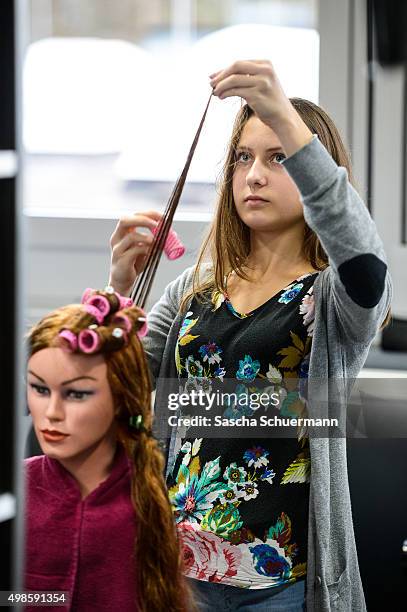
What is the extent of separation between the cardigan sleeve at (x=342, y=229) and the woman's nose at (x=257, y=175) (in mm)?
98

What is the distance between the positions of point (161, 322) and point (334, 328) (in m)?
0.19

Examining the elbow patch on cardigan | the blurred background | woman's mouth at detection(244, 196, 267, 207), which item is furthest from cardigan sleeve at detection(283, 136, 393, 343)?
the blurred background

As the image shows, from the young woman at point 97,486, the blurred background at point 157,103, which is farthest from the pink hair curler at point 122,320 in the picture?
the blurred background at point 157,103

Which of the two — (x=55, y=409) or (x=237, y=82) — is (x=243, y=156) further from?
(x=55, y=409)

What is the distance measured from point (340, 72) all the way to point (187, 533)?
1.20 metres

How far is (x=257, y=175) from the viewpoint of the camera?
0.96 meters

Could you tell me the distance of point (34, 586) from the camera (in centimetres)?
86

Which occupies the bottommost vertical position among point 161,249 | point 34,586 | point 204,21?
point 34,586

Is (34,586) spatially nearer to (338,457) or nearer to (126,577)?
(126,577)

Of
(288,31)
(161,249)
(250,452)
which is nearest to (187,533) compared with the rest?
(250,452)

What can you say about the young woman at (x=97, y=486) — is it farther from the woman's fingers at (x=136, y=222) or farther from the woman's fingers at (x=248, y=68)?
the woman's fingers at (x=248, y=68)

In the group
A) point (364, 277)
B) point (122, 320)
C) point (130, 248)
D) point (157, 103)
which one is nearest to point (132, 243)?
point (130, 248)

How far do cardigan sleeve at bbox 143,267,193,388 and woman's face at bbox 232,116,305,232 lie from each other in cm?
12

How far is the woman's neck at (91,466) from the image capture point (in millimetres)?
882
